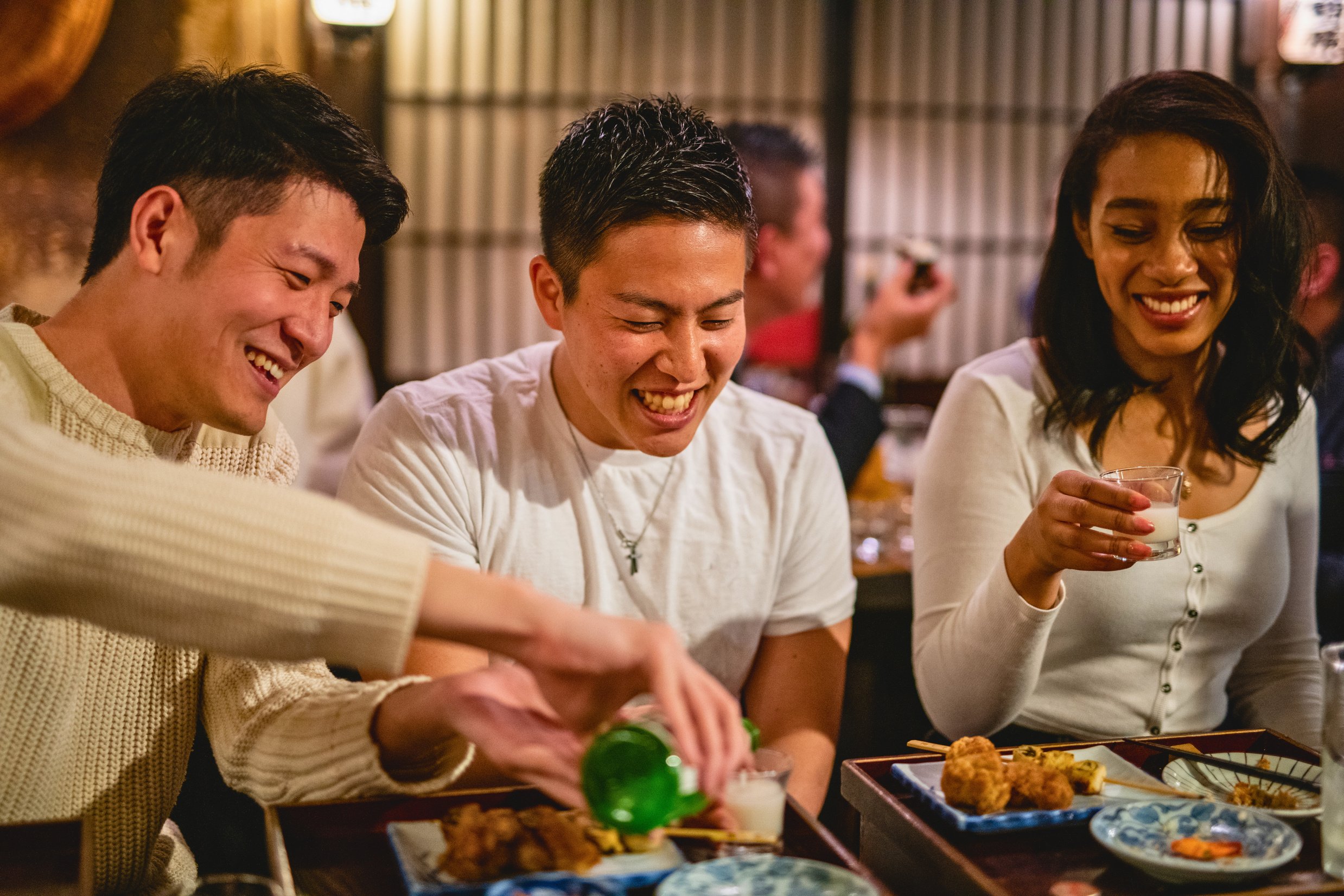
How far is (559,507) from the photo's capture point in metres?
1.93

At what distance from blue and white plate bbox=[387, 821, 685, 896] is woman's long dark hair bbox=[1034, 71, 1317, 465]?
47.0 inches

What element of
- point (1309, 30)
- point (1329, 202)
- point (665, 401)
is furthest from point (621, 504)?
point (1309, 30)

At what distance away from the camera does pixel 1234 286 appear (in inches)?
77.8

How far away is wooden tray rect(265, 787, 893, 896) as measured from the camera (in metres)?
1.15

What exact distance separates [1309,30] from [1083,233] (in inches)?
164

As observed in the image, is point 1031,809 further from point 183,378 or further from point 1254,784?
point 183,378

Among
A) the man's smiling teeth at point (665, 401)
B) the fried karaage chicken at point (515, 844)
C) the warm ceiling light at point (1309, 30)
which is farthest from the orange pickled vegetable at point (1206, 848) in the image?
the warm ceiling light at point (1309, 30)

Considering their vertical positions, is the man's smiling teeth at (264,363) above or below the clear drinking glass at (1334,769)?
above

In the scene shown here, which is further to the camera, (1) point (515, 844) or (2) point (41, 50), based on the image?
(2) point (41, 50)

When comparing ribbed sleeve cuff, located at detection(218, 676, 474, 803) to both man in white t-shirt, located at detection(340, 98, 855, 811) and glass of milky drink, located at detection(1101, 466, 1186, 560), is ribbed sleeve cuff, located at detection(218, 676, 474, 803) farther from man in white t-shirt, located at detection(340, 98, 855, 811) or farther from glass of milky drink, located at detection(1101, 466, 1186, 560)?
glass of milky drink, located at detection(1101, 466, 1186, 560)

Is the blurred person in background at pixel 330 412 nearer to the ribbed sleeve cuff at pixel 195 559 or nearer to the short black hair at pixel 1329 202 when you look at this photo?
the ribbed sleeve cuff at pixel 195 559

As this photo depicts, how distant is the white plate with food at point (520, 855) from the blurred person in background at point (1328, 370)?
1.62 metres

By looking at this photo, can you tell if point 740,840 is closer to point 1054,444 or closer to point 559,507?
point 559,507

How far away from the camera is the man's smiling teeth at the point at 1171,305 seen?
194 cm
